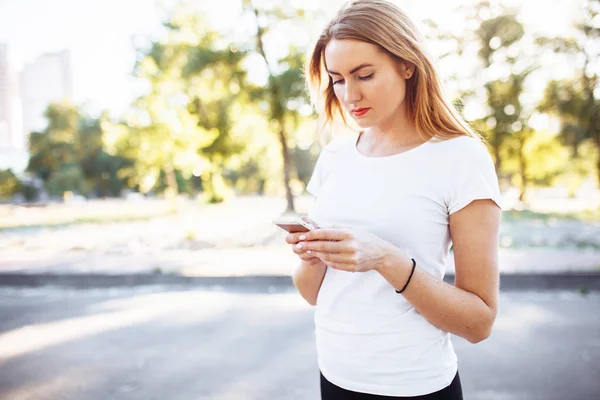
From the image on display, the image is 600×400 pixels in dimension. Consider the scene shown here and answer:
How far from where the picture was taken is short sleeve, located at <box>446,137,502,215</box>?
1.27 meters

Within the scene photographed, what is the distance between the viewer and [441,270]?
142 cm

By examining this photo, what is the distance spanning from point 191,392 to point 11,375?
6.01ft

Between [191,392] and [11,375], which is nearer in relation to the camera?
[191,392]

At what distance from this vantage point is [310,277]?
160 centimetres

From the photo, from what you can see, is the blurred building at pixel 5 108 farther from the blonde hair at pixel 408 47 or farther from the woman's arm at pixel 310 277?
the blonde hair at pixel 408 47

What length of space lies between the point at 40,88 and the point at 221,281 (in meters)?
52.9

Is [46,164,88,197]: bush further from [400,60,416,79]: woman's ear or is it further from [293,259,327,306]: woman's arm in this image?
[400,60,416,79]: woman's ear

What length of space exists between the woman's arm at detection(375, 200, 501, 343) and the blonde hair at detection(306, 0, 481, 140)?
0.85ft

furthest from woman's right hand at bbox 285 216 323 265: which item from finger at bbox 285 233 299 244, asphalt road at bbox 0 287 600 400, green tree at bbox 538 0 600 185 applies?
green tree at bbox 538 0 600 185

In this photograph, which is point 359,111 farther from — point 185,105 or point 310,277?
point 185,105

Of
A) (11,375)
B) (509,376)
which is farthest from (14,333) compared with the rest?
(509,376)

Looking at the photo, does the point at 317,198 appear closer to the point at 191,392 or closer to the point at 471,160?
the point at 471,160

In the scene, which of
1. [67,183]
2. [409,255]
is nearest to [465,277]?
[409,255]

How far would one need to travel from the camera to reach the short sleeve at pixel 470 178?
4.17 ft
